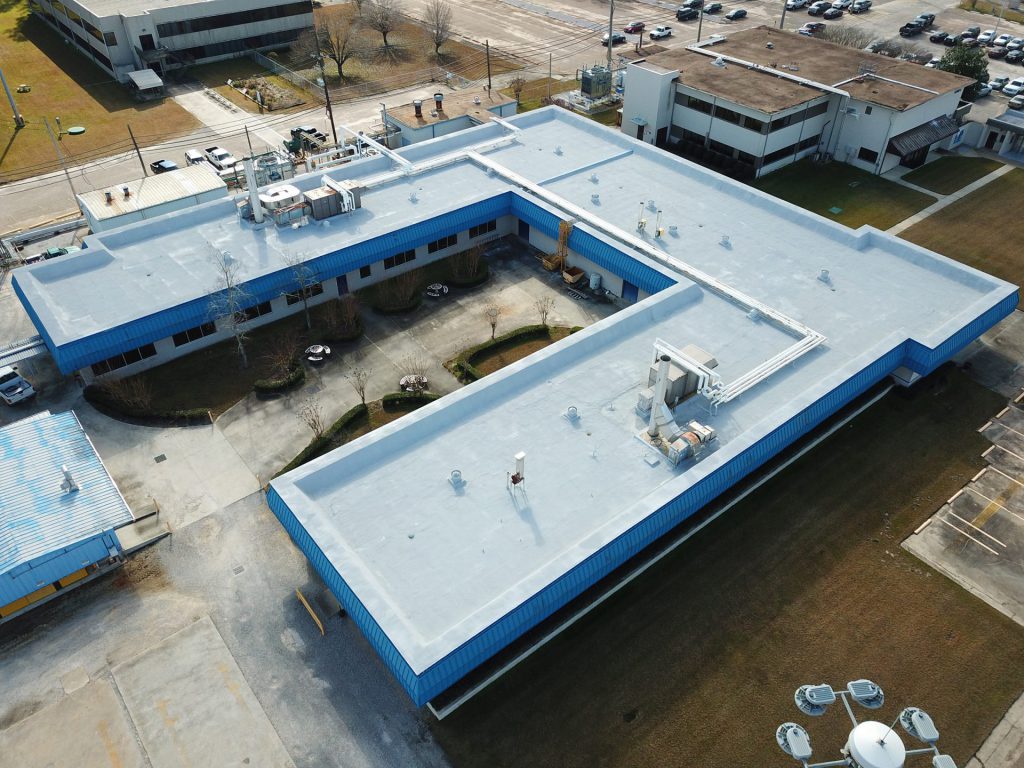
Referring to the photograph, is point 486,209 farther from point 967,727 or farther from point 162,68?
point 162,68

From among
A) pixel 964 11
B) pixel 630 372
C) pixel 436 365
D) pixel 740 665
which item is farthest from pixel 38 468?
pixel 964 11

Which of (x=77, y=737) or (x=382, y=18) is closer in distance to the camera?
(x=77, y=737)

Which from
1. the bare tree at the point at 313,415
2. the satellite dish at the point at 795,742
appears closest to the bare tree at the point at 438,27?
the bare tree at the point at 313,415

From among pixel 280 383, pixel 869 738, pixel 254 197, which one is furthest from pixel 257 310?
pixel 869 738

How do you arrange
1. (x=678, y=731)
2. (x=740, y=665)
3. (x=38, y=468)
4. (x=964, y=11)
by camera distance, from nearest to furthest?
1. (x=678, y=731)
2. (x=740, y=665)
3. (x=38, y=468)
4. (x=964, y=11)

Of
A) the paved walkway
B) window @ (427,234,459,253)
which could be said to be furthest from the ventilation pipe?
the paved walkway

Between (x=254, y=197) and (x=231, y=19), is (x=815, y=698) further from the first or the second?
(x=231, y=19)
